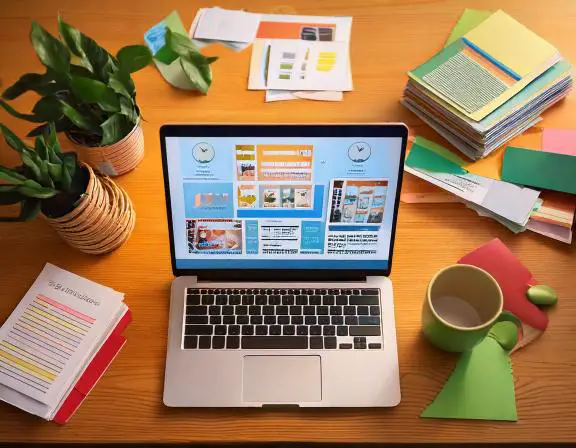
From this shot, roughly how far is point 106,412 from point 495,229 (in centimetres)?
68

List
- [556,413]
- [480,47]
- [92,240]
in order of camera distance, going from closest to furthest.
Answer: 1. [556,413]
2. [92,240]
3. [480,47]

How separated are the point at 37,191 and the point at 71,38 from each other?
248 millimetres

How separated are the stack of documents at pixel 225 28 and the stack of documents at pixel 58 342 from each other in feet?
1.92

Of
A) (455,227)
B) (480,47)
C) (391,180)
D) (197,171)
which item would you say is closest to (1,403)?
(197,171)

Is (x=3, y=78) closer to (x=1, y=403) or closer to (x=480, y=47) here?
(x=1, y=403)

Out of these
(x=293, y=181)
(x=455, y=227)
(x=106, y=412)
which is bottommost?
(x=106, y=412)

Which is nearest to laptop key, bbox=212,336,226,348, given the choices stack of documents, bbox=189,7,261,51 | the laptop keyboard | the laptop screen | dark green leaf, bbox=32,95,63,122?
the laptop keyboard

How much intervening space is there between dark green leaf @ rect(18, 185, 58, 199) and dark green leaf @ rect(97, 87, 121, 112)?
0.16 m

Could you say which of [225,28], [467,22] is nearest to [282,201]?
[225,28]

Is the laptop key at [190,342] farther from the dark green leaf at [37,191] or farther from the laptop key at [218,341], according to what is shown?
the dark green leaf at [37,191]

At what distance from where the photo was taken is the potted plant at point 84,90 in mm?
948

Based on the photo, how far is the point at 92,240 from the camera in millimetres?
1001

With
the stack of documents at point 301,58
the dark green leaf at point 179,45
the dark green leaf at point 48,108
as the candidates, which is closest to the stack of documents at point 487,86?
the stack of documents at point 301,58

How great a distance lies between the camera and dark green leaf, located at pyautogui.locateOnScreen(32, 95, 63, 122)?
98 cm
